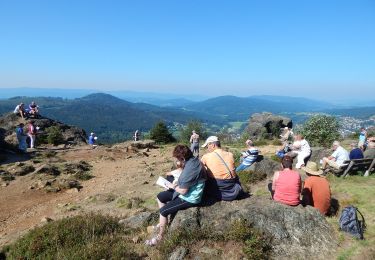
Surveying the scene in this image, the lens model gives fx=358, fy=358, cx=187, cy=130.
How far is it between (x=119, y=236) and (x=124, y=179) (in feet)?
32.9

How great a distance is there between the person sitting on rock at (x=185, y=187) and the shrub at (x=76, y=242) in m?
0.97

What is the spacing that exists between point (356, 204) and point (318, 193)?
219 centimetres

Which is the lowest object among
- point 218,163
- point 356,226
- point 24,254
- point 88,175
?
point 88,175

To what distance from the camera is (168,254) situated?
26.5ft

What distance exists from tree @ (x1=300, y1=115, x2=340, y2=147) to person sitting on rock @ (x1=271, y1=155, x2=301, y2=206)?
26.5 m

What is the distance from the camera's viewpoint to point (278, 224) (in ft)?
28.7

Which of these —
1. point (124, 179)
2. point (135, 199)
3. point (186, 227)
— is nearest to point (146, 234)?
point (186, 227)

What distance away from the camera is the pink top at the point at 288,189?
9.41 meters

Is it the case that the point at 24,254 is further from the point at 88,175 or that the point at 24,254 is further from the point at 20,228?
the point at 88,175

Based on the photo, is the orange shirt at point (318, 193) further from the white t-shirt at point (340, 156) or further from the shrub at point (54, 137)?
the shrub at point (54, 137)

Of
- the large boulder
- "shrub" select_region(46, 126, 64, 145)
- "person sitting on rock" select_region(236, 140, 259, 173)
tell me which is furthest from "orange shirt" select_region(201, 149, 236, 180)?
the large boulder

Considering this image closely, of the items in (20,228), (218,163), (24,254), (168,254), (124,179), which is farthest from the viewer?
(124,179)

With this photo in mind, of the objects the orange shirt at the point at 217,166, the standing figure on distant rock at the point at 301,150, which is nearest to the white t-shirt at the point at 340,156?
the standing figure on distant rock at the point at 301,150

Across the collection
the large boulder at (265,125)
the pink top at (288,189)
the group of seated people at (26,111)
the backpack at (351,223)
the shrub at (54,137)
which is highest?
the pink top at (288,189)
